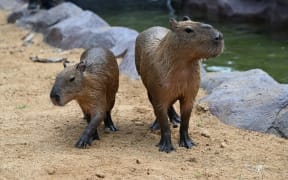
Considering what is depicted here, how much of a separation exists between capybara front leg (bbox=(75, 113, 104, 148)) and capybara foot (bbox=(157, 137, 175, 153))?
606 millimetres

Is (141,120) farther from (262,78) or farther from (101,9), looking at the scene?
(101,9)

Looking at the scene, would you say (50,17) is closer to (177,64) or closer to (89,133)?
(89,133)

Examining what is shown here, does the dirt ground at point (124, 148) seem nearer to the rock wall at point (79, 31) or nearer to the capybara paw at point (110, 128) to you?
the capybara paw at point (110, 128)

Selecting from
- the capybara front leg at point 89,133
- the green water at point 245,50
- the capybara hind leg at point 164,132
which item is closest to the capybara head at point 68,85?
the capybara front leg at point 89,133

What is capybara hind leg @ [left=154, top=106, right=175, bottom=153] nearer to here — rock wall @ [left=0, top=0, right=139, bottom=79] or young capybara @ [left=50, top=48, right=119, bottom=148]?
young capybara @ [left=50, top=48, right=119, bottom=148]

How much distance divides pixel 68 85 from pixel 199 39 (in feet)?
4.01

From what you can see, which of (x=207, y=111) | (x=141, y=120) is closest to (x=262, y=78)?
(x=207, y=111)

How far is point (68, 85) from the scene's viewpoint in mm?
4855

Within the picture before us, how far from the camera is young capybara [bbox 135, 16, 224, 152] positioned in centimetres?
449

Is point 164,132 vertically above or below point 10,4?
above

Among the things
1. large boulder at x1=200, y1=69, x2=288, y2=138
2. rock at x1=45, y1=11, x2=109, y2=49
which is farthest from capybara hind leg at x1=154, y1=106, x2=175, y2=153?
rock at x1=45, y1=11, x2=109, y2=49

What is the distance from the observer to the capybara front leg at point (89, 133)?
16.0 ft

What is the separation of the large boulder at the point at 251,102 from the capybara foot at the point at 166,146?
3.02ft

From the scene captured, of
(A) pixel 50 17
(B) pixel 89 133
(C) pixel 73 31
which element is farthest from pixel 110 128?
(A) pixel 50 17
